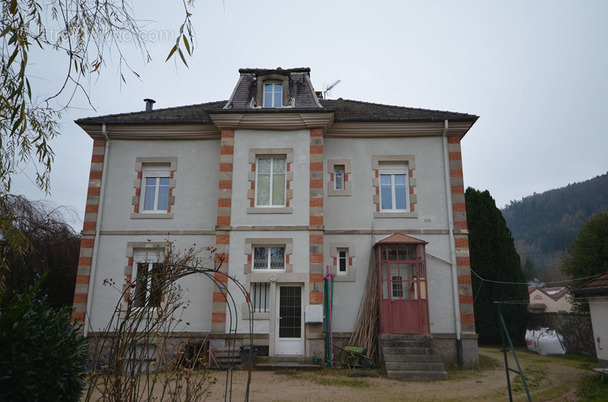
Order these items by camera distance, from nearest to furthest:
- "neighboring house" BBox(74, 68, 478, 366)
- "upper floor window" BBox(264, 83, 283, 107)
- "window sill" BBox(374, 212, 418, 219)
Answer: "neighboring house" BBox(74, 68, 478, 366) < "window sill" BBox(374, 212, 418, 219) < "upper floor window" BBox(264, 83, 283, 107)

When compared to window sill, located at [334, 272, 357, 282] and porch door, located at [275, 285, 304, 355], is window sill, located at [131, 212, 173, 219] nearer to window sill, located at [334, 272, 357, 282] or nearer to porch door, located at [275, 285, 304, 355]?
porch door, located at [275, 285, 304, 355]

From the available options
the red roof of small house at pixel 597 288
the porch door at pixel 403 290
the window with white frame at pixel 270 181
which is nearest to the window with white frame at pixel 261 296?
the window with white frame at pixel 270 181

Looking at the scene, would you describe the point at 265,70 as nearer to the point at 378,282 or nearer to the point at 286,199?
the point at 286,199

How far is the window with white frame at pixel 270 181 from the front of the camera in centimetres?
1140

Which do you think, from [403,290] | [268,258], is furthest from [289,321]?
[403,290]

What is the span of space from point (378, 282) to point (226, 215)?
439 centimetres

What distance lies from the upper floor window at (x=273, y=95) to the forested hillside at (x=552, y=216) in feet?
241

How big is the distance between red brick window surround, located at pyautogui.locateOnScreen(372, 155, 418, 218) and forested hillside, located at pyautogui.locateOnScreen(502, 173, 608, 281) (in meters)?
71.6

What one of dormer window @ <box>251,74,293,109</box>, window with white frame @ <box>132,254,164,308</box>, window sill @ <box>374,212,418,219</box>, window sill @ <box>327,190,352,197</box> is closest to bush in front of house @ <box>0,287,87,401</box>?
window with white frame @ <box>132,254,164,308</box>

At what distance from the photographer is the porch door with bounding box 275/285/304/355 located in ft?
34.7

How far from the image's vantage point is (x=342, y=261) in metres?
11.5

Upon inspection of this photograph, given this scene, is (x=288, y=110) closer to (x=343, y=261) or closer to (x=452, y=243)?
(x=343, y=261)

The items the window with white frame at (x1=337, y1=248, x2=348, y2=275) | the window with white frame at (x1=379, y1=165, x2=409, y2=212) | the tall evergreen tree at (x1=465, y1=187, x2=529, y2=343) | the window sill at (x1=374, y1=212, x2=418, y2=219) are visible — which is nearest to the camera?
the window with white frame at (x1=337, y1=248, x2=348, y2=275)

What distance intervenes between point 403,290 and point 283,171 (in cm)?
457
